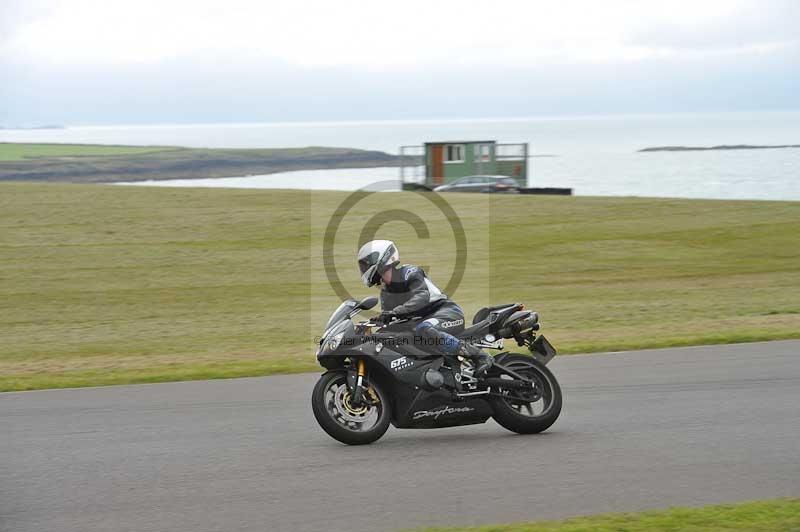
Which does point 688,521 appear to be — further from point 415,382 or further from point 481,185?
point 481,185

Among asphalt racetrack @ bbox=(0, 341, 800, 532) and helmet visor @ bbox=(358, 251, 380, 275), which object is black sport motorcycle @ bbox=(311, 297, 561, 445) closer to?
asphalt racetrack @ bbox=(0, 341, 800, 532)

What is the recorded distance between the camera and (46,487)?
7.11 m

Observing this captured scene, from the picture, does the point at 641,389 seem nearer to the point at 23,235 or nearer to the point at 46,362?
the point at 46,362

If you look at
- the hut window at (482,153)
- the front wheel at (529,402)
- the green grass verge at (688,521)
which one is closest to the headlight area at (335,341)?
the front wheel at (529,402)

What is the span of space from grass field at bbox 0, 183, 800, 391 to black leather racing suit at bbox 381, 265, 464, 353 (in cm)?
441

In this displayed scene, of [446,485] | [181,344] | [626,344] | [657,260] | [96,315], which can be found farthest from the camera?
[657,260]

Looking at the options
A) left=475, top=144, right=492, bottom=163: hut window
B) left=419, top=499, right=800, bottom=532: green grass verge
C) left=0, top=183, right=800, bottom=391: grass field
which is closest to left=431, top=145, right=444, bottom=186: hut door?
left=475, top=144, right=492, bottom=163: hut window

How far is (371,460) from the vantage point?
25.4 ft

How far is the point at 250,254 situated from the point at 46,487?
18930 mm

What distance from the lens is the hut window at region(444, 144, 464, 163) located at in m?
53.5

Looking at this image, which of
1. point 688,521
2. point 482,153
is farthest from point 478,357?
point 482,153

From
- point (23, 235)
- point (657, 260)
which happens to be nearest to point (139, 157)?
point (23, 235)

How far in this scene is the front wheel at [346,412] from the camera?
8.11 meters

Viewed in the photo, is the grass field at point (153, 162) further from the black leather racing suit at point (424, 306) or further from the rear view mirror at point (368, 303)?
the rear view mirror at point (368, 303)
